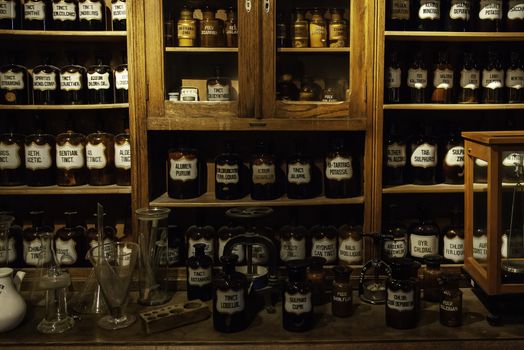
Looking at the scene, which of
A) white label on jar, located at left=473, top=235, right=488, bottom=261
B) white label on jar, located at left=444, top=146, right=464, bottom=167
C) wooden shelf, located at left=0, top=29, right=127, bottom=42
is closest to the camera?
white label on jar, located at left=473, top=235, right=488, bottom=261

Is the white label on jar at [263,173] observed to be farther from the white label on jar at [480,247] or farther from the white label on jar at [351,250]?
the white label on jar at [480,247]

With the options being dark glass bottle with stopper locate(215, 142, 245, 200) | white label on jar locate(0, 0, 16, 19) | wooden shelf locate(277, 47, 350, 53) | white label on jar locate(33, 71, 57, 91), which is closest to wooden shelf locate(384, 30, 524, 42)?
wooden shelf locate(277, 47, 350, 53)

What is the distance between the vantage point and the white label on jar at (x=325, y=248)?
2158 mm

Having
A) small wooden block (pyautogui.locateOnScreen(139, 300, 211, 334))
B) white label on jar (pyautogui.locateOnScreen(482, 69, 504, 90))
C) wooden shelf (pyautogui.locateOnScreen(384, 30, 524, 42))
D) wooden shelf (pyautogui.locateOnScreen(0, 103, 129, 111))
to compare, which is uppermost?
wooden shelf (pyautogui.locateOnScreen(384, 30, 524, 42))

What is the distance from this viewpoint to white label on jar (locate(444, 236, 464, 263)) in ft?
7.14

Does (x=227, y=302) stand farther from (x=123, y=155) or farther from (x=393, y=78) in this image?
(x=393, y=78)

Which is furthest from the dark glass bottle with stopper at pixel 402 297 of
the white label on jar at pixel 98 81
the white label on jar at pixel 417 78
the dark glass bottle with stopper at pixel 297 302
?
the white label on jar at pixel 98 81

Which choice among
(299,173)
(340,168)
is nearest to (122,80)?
(299,173)

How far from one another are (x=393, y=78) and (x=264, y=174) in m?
0.57

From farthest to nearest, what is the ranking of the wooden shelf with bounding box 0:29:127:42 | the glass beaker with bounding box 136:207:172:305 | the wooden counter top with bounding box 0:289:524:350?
the wooden shelf with bounding box 0:29:127:42, the glass beaker with bounding box 136:207:172:305, the wooden counter top with bounding box 0:289:524:350

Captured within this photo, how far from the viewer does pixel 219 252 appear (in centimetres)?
217

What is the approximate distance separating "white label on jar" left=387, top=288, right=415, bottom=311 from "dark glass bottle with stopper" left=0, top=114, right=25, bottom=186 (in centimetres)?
138

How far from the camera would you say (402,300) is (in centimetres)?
176

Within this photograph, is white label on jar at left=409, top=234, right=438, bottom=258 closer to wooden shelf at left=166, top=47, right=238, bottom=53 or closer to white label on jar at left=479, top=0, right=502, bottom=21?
white label on jar at left=479, top=0, right=502, bottom=21
